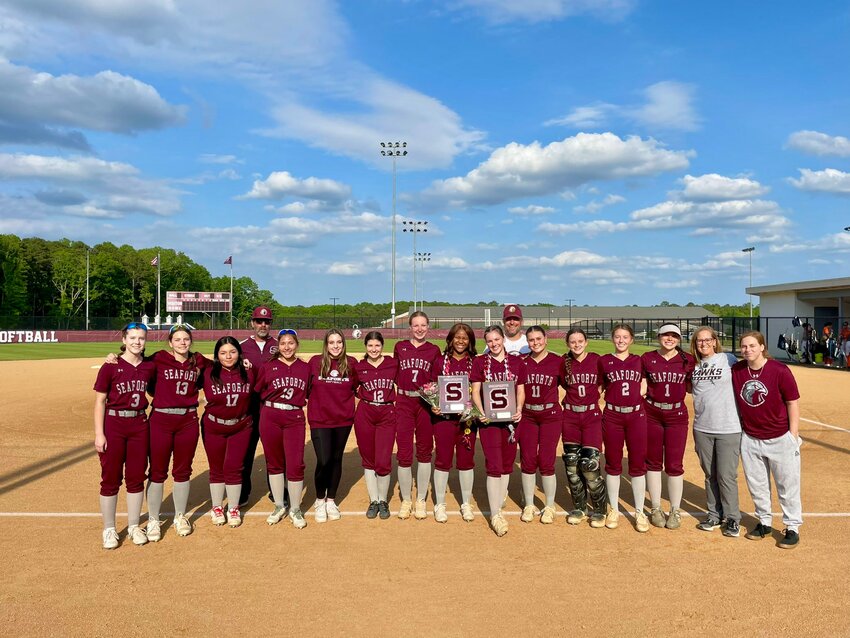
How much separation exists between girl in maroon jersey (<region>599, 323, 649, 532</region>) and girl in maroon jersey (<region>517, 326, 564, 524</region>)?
0.45 m

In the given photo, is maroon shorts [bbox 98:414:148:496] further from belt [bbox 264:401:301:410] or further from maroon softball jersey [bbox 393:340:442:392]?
maroon softball jersey [bbox 393:340:442:392]

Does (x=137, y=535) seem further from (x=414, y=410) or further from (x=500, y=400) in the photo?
(x=500, y=400)

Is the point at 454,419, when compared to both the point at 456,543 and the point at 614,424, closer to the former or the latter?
the point at 456,543

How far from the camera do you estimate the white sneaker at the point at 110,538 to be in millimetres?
4809

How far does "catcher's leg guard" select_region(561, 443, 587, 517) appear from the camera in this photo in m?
5.41

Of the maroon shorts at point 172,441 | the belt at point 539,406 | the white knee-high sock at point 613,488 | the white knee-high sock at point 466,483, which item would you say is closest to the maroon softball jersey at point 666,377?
the white knee-high sock at point 613,488

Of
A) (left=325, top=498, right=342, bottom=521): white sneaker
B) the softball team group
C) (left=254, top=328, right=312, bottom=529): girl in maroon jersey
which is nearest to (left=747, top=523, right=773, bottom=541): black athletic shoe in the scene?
the softball team group

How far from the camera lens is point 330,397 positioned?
18.3 ft

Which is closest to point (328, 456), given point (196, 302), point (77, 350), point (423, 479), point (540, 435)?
point (423, 479)

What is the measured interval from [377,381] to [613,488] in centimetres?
242

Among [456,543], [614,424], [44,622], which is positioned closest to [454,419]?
[456,543]

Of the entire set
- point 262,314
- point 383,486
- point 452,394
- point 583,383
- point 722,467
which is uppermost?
point 262,314

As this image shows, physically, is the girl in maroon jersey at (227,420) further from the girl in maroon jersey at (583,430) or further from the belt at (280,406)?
the girl in maroon jersey at (583,430)

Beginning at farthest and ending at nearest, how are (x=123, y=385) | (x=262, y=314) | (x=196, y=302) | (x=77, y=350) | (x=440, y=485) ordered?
(x=196, y=302) → (x=77, y=350) → (x=262, y=314) → (x=440, y=485) → (x=123, y=385)
